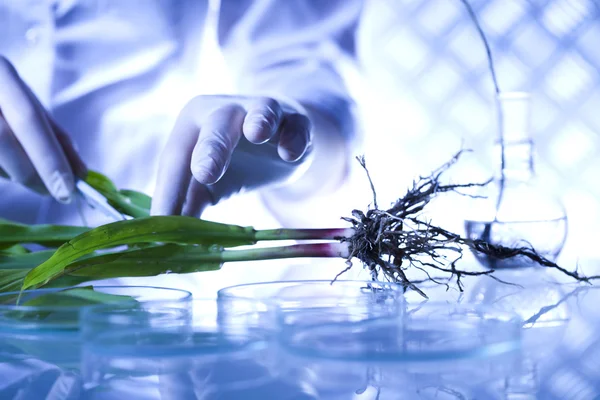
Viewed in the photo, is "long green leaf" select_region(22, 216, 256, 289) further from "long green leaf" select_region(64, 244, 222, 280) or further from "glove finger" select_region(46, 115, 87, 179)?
"glove finger" select_region(46, 115, 87, 179)

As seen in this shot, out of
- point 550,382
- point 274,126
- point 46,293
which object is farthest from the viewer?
point 274,126

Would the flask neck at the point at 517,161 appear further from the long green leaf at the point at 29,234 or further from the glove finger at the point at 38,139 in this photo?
the glove finger at the point at 38,139

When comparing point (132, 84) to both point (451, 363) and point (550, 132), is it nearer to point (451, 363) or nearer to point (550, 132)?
point (550, 132)

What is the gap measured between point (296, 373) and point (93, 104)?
2.20 ft

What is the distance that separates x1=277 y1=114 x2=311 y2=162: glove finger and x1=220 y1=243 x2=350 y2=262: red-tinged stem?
307 mm

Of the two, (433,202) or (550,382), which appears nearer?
(550,382)

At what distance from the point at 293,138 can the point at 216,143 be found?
13cm

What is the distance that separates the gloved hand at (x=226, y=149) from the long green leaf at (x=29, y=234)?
0.17m

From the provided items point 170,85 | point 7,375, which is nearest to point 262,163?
point 170,85

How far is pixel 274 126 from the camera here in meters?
0.84

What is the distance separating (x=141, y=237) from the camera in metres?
0.51

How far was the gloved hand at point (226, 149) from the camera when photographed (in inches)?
30.7

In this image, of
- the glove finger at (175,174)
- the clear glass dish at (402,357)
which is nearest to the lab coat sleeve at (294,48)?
the glove finger at (175,174)

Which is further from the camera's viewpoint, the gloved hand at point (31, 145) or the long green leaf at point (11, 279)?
the gloved hand at point (31, 145)
